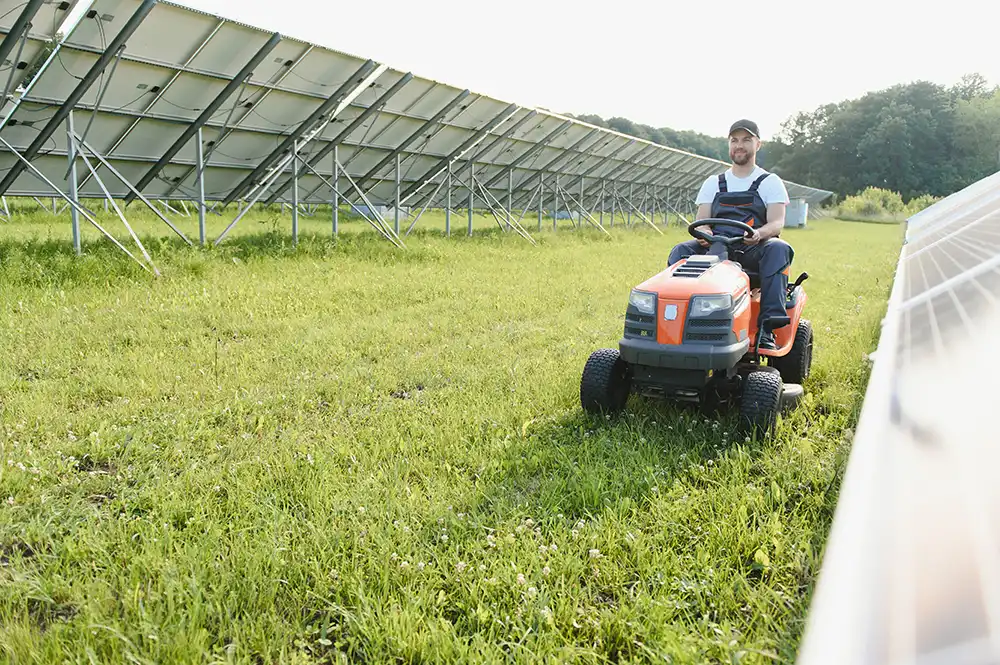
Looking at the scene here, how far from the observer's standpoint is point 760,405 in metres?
3.34

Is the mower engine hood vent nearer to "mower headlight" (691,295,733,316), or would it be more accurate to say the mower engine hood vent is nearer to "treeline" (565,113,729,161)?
"mower headlight" (691,295,733,316)

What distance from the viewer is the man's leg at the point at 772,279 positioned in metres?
3.86

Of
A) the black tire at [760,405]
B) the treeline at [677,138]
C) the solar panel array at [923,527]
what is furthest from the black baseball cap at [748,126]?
the treeline at [677,138]

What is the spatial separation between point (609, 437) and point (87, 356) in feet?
11.9

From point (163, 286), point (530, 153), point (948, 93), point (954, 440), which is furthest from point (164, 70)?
point (948, 93)

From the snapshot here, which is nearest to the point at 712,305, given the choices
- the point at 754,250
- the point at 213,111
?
the point at 754,250

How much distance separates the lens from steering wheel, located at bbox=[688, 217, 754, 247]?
376cm

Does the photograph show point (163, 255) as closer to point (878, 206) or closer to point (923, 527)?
point (923, 527)

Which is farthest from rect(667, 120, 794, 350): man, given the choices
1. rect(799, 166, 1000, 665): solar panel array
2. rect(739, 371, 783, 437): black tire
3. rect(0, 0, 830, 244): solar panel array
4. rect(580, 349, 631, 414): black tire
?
rect(0, 0, 830, 244): solar panel array

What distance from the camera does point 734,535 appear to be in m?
2.51

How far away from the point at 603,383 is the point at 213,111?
307 inches

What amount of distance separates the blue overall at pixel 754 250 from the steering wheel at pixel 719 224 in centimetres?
6

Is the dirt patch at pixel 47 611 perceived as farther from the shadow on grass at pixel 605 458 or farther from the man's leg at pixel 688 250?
the man's leg at pixel 688 250

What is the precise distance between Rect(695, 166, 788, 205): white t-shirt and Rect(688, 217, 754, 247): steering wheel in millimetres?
182
